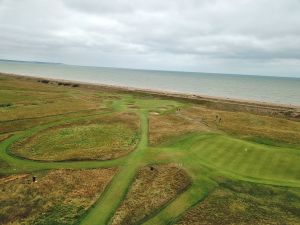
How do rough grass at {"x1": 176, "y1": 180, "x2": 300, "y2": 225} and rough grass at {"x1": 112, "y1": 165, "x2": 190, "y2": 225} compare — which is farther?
rough grass at {"x1": 112, "y1": 165, "x2": 190, "y2": 225}

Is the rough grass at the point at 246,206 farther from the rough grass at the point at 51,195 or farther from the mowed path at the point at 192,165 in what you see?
the rough grass at the point at 51,195

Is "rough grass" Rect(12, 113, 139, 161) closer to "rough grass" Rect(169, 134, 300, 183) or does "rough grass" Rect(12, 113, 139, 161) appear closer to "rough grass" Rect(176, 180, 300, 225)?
"rough grass" Rect(169, 134, 300, 183)

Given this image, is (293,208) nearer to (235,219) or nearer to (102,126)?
(235,219)

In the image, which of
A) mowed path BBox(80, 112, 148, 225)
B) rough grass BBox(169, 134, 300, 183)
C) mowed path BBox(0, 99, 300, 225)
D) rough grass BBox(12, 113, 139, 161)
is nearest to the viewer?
mowed path BBox(80, 112, 148, 225)

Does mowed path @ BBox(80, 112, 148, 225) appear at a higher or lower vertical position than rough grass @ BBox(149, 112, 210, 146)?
lower

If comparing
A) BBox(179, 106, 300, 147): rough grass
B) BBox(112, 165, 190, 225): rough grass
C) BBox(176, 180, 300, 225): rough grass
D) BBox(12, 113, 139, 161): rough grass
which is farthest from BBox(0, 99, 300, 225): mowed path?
BBox(179, 106, 300, 147): rough grass

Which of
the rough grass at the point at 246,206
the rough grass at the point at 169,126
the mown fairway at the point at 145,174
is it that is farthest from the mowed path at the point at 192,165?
the rough grass at the point at 169,126
